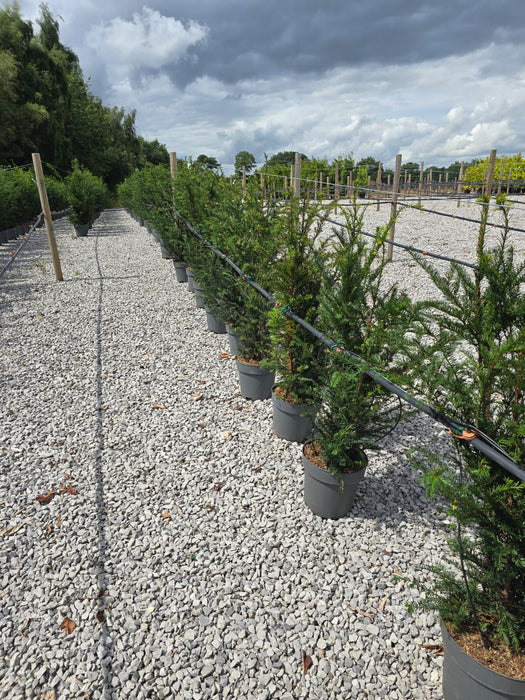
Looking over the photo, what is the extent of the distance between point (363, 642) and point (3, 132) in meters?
25.6

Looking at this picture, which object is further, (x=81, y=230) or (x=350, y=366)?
(x=81, y=230)

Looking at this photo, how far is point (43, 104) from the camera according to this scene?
78.3 feet

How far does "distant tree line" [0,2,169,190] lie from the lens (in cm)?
2108

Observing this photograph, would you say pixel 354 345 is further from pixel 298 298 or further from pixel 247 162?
pixel 247 162

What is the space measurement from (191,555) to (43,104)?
28756mm

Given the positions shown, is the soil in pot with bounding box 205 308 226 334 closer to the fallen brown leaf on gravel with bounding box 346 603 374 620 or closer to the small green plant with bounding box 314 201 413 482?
the small green plant with bounding box 314 201 413 482

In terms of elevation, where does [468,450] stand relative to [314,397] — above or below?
above

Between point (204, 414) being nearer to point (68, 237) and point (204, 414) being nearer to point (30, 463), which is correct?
point (30, 463)

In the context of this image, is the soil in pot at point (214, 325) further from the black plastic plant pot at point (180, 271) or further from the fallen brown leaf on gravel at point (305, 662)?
the fallen brown leaf on gravel at point (305, 662)

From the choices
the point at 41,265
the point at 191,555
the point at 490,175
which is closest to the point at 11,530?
the point at 191,555

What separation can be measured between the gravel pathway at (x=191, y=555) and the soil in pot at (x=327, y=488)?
0.09 metres

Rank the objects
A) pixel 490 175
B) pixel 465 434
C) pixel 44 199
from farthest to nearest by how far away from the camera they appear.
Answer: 1. pixel 490 175
2. pixel 44 199
3. pixel 465 434

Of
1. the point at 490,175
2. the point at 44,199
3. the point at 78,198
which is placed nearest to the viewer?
the point at 44,199

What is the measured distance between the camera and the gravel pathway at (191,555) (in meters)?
1.88
